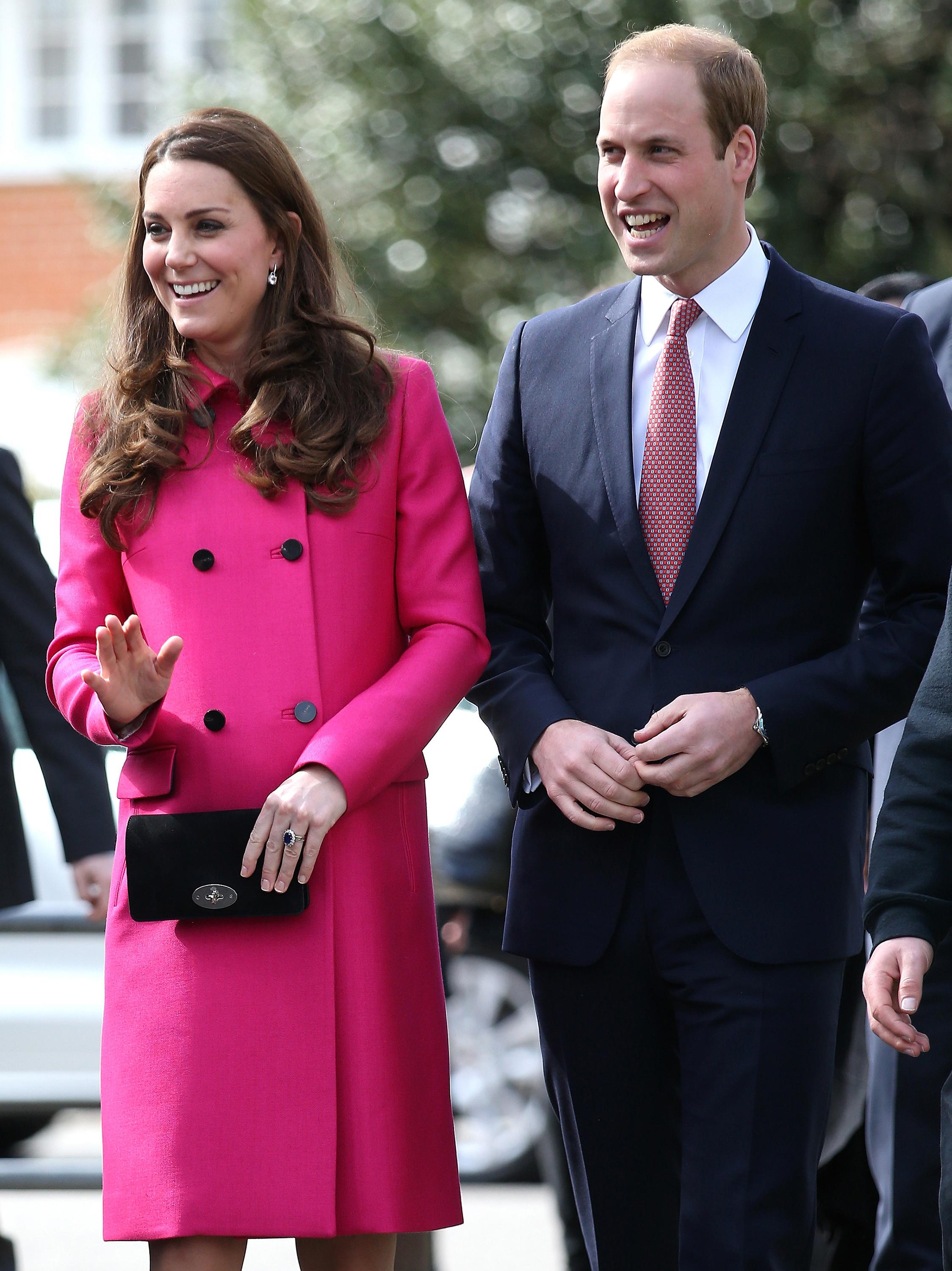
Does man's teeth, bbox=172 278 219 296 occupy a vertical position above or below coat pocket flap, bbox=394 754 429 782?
above

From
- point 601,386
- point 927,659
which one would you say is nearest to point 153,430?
point 601,386

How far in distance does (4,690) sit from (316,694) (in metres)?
3.26

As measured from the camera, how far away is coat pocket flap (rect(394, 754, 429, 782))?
3203 mm

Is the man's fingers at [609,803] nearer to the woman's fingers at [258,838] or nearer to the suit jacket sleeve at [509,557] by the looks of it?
the suit jacket sleeve at [509,557]

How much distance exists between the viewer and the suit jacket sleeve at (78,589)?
321 centimetres

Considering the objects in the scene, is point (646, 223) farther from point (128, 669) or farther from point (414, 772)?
point (128, 669)

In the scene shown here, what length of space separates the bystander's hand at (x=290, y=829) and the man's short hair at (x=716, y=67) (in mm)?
1302

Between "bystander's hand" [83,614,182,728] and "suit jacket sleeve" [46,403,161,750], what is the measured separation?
0.24 m

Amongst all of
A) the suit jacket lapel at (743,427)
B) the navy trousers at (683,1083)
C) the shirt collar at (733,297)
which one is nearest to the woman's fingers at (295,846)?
the navy trousers at (683,1083)

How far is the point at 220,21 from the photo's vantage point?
14828mm

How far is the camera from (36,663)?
4086mm

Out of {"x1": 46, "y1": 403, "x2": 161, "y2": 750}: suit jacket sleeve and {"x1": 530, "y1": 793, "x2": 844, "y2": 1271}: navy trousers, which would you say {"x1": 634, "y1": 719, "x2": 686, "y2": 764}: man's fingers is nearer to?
{"x1": 530, "y1": 793, "x2": 844, "y2": 1271}: navy trousers

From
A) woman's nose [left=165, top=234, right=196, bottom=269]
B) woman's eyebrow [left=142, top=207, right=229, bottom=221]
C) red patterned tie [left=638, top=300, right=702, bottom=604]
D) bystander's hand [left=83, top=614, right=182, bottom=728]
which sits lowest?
bystander's hand [left=83, top=614, right=182, bottom=728]

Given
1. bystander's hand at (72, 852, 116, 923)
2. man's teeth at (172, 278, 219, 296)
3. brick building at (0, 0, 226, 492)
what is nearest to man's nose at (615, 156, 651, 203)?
man's teeth at (172, 278, 219, 296)
